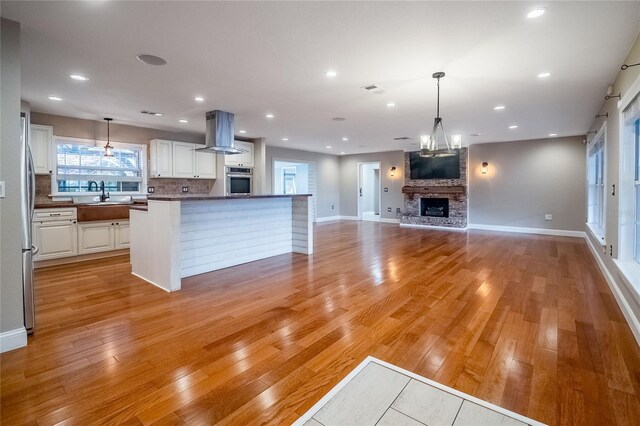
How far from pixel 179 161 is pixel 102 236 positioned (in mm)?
2102

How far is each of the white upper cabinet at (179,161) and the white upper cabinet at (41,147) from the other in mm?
1573

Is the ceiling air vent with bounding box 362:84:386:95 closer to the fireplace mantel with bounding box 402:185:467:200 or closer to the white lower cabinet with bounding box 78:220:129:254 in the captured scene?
the white lower cabinet with bounding box 78:220:129:254

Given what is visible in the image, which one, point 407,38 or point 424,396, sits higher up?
point 407,38

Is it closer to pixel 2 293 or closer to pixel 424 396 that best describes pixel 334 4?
pixel 424 396

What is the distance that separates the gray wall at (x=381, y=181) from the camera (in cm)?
1036

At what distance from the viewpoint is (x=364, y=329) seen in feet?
8.64

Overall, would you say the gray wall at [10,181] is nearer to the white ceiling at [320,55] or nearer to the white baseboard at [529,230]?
the white ceiling at [320,55]

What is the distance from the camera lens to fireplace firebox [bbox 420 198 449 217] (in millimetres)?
9383

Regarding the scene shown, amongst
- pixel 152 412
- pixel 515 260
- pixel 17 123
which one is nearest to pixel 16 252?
pixel 17 123

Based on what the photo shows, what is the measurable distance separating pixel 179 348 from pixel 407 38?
10.4 feet

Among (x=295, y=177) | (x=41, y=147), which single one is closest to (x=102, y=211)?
(x=41, y=147)

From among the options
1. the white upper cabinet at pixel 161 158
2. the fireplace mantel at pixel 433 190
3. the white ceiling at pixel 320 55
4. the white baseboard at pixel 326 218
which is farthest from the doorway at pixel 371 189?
the white upper cabinet at pixel 161 158

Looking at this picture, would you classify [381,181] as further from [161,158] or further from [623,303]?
[623,303]

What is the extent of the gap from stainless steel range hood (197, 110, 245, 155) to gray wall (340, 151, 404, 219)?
258 inches
